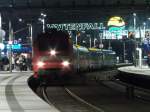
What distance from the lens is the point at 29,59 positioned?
75750mm

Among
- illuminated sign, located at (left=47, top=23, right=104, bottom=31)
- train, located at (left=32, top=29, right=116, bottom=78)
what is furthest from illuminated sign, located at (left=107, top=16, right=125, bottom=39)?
train, located at (left=32, top=29, right=116, bottom=78)

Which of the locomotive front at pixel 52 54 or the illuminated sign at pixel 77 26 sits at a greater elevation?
the illuminated sign at pixel 77 26

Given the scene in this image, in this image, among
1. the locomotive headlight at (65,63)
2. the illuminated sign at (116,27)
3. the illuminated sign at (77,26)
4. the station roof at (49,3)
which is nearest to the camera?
the locomotive headlight at (65,63)

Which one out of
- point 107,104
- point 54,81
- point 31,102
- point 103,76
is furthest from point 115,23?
point 31,102

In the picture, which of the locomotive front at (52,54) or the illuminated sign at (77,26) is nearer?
the locomotive front at (52,54)

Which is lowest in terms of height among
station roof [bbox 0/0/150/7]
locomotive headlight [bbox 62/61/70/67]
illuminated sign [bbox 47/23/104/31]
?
locomotive headlight [bbox 62/61/70/67]

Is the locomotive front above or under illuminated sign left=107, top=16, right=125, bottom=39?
under

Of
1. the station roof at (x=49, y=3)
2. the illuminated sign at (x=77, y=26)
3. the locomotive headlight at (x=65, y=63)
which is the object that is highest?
the station roof at (x=49, y=3)

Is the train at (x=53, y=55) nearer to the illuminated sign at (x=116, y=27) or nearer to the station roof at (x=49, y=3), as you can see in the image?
the station roof at (x=49, y=3)

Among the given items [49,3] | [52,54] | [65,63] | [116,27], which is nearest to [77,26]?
[116,27]

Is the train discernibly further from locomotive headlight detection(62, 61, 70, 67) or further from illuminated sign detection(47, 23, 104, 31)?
illuminated sign detection(47, 23, 104, 31)

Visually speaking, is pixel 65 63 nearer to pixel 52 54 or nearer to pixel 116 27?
pixel 52 54

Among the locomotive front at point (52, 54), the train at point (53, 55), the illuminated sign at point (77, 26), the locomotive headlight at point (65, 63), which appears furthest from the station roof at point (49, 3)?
the illuminated sign at point (77, 26)

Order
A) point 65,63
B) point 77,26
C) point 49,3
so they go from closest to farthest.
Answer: point 65,63 < point 49,3 < point 77,26
